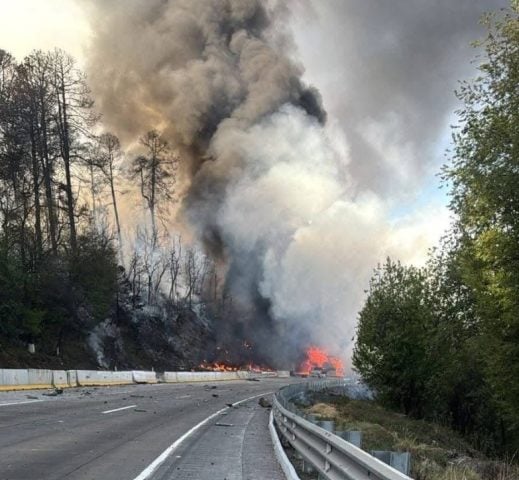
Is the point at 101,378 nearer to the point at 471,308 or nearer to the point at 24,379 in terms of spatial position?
the point at 24,379

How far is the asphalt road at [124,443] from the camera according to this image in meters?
8.05

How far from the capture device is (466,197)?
17.1 m

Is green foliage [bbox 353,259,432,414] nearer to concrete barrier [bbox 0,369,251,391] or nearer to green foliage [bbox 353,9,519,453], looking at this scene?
green foliage [bbox 353,9,519,453]

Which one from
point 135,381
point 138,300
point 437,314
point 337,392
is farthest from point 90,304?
point 437,314

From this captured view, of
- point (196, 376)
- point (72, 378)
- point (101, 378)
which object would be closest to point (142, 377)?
point (101, 378)

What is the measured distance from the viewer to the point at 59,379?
27016 mm

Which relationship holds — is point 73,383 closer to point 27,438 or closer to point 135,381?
point 135,381

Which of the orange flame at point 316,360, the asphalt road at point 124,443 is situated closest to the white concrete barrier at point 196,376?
the asphalt road at point 124,443

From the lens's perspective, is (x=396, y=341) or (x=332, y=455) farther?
(x=396, y=341)

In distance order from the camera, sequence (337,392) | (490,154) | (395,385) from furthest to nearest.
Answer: (337,392) → (395,385) → (490,154)

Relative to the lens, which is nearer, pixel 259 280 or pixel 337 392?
pixel 337 392

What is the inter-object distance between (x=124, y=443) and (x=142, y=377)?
1116 inches

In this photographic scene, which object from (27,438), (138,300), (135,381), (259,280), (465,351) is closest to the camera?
(27,438)

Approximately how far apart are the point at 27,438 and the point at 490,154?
1325 cm
